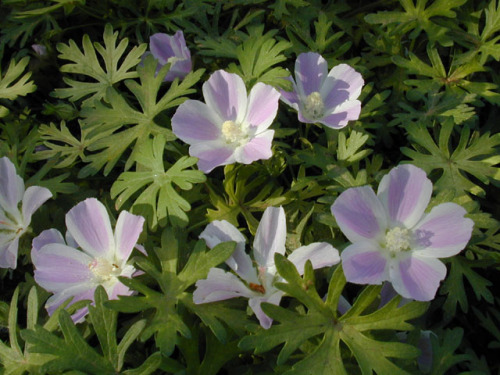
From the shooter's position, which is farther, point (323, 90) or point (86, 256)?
point (323, 90)

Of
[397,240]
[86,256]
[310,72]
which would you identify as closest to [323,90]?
[310,72]

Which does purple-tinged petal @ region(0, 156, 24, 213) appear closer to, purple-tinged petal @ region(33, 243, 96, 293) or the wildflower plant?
the wildflower plant

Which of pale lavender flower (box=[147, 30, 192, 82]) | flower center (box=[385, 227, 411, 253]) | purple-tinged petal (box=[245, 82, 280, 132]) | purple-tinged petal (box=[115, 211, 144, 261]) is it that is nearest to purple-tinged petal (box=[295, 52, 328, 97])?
purple-tinged petal (box=[245, 82, 280, 132])

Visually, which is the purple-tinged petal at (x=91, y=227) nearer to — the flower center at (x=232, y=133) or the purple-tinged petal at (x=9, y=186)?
the purple-tinged petal at (x=9, y=186)

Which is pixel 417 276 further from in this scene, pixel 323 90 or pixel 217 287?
pixel 323 90

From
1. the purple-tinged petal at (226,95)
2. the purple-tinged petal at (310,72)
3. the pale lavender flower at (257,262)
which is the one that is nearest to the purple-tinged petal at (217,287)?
the pale lavender flower at (257,262)
